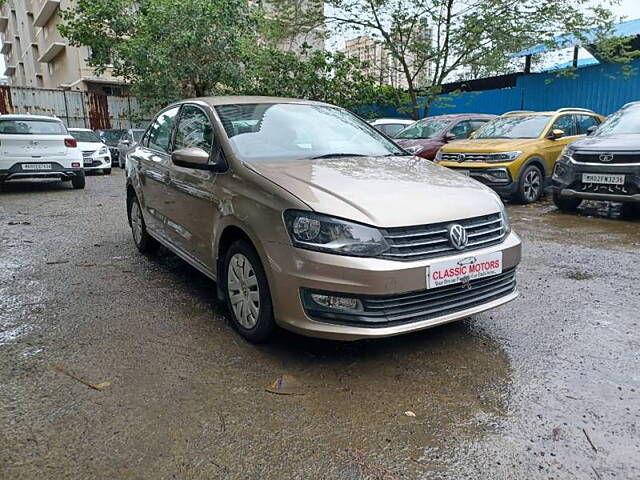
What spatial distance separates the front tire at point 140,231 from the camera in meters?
5.25

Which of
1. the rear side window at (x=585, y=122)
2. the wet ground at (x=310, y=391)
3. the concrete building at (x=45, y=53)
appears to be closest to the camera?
the wet ground at (x=310, y=391)

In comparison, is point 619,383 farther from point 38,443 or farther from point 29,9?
point 29,9

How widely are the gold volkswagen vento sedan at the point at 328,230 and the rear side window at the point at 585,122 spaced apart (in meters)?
7.01

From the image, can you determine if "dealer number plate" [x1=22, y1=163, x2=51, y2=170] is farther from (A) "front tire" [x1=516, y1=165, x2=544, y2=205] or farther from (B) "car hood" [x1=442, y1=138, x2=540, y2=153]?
(A) "front tire" [x1=516, y1=165, x2=544, y2=205]

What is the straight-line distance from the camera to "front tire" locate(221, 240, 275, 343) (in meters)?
2.93

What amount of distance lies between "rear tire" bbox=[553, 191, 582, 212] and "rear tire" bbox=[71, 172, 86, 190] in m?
9.41

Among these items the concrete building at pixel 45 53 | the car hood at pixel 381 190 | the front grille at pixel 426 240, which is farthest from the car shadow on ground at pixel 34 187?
the concrete building at pixel 45 53

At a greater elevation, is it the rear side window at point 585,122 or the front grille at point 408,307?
the rear side window at point 585,122

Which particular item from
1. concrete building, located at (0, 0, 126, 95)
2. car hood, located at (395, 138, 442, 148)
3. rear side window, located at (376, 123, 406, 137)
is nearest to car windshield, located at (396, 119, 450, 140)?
car hood, located at (395, 138, 442, 148)

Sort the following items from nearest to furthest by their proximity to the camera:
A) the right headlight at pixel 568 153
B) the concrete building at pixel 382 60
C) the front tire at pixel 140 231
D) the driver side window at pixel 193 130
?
the driver side window at pixel 193 130, the front tire at pixel 140 231, the right headlight at pixel 568 153, the concrete building at pixel 382 60

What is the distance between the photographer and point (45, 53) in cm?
3438

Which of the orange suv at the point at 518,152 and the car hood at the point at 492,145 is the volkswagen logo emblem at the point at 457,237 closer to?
the orange suv at the point at 518,152

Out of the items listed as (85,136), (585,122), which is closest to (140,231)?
(585,122)

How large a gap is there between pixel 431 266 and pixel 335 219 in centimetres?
57
